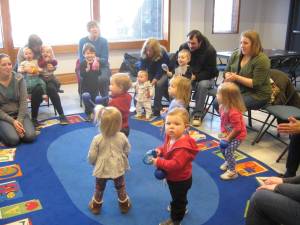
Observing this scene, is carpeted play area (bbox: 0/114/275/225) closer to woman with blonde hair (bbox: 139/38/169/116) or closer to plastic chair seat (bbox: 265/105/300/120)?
plastic chair seat (bbox: 265/105/300/120)

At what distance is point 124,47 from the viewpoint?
21.2 feet

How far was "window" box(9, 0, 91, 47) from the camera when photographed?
5484 mm

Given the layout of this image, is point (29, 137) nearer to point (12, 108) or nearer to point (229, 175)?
point (12, 108)

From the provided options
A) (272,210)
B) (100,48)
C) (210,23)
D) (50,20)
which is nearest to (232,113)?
(272,210)

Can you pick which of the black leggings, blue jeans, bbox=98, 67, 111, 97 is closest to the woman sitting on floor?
the black leggings

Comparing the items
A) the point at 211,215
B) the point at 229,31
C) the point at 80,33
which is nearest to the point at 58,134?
the point at 211,215

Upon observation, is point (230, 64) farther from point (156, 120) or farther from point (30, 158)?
point (30, 158)

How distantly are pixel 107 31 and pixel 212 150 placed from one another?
13.1 feet

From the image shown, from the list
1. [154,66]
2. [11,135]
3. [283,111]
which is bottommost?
[11,135]

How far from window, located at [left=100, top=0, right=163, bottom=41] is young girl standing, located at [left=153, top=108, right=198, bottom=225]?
4800 mm

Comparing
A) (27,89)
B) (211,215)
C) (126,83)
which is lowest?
(211,215)

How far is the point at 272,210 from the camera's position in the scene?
1.67 m

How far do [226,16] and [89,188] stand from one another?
665cm

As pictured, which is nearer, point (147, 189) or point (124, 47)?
point (147, 189)
